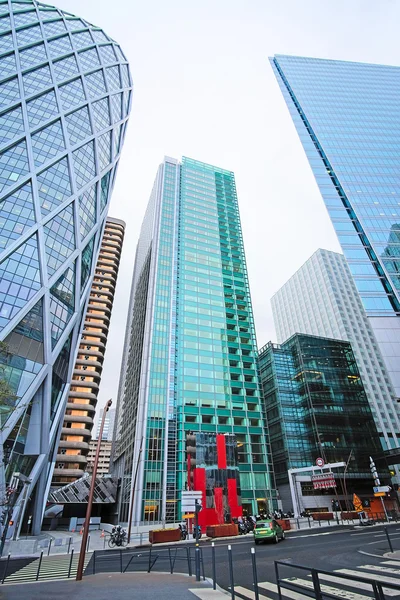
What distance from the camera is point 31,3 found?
88.9 m

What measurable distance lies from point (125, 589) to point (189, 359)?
54046mm

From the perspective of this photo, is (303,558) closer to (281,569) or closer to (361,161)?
(281,569)

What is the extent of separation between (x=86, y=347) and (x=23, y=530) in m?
41.7

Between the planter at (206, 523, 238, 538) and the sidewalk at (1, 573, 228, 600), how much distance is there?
58.8ft

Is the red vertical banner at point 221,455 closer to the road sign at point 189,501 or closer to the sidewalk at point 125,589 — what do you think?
the road sign at point 189,501

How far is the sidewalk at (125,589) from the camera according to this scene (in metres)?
9.35

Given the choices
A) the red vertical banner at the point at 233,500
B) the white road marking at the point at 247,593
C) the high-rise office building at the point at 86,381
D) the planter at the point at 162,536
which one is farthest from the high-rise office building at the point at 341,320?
the white road marking at the point at 247,593

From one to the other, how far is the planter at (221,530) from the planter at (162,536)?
287 cm

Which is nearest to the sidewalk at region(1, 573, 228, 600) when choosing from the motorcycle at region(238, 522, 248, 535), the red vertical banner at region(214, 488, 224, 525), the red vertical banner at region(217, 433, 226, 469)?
the motorcycle at region(238, 522, 248, 535)

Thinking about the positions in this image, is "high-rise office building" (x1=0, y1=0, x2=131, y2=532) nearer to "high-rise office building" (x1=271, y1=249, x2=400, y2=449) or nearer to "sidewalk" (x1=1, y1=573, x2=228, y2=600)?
"sidewalk" (x1=1, y1=573, x2=228, y2=600)

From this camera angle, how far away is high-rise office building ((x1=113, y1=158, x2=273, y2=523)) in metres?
54.6

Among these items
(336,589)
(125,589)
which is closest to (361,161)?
(336,589)

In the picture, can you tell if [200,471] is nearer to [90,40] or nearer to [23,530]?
[23,530]

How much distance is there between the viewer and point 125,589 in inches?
411
